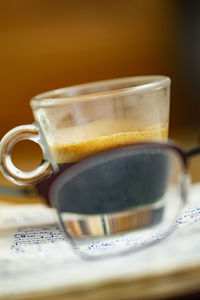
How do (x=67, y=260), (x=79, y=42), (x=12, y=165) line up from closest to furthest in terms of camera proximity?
1. (x=67, y=260)
2. (x=12, y=165)
3. (x=79, y=42)

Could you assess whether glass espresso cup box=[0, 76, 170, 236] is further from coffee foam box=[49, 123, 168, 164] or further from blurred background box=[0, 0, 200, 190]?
blurred background box=[0, 0, 200, 190]

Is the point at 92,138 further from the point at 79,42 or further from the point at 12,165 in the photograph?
the point at 79,42

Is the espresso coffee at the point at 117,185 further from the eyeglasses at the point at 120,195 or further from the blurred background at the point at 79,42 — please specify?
the blurred background at the point at 79,42

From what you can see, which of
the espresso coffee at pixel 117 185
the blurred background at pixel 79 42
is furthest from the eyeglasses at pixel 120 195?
the blurred background at pixel 79 42

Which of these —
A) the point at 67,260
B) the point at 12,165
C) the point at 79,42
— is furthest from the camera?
the point at 79,42

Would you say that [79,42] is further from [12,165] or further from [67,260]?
[67,260]

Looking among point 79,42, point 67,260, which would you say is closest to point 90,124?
point 67,260

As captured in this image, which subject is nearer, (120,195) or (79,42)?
(120,195)

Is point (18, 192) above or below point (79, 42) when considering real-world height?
above
